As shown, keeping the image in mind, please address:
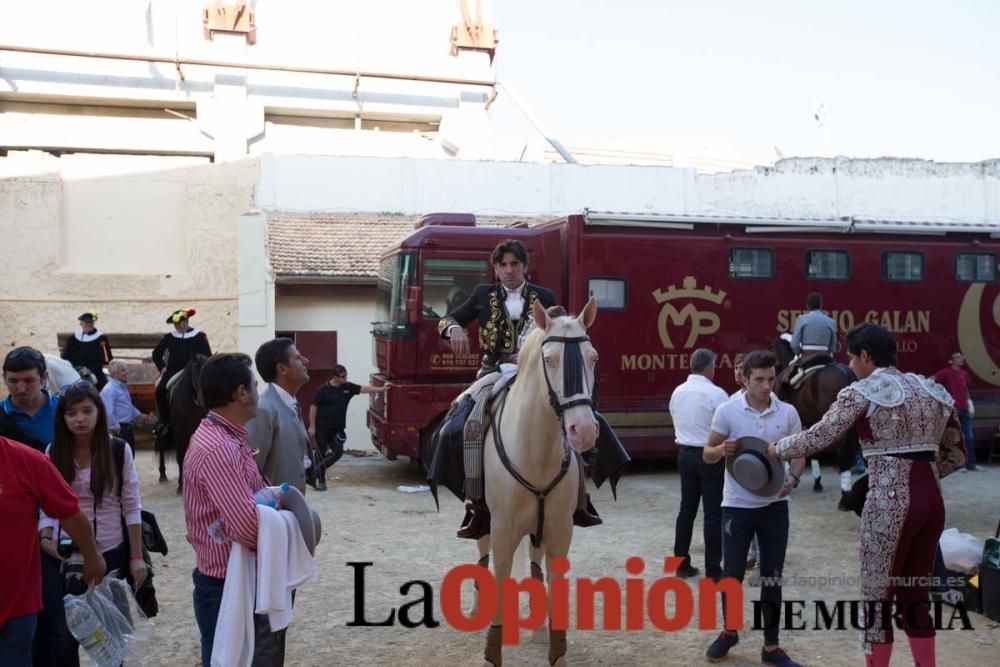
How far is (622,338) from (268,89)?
13.8m

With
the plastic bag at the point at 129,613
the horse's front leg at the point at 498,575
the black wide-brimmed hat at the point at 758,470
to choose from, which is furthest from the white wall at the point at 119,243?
the black wide-brimmed hat at the point at 758,470

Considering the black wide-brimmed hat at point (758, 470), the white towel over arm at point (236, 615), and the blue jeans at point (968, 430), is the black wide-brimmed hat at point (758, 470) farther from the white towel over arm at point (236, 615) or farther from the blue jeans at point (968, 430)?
the blue jeans at point (968, 430)

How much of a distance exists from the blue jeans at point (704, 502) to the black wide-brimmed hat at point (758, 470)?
1.49 m

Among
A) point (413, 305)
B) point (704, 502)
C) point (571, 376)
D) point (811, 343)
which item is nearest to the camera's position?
point (571, 376)

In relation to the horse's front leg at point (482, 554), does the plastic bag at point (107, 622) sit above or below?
above

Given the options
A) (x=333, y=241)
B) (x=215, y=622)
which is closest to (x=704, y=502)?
(x=215, y=622)

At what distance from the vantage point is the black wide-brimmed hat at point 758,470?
5.17m

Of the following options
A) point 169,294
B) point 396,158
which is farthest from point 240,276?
point 396,158

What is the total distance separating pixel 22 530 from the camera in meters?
3.46

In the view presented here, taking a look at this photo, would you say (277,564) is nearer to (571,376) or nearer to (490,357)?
(571,376)

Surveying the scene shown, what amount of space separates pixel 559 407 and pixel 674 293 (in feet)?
27.4

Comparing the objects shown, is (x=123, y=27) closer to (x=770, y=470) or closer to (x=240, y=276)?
(x=240, y=276)

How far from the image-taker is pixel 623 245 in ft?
41.0

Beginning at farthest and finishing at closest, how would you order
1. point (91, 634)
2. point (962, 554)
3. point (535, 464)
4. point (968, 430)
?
1. point (968, 430)
2. point (962, 554)
3. point (535, 464)
4. point (91, 634)
